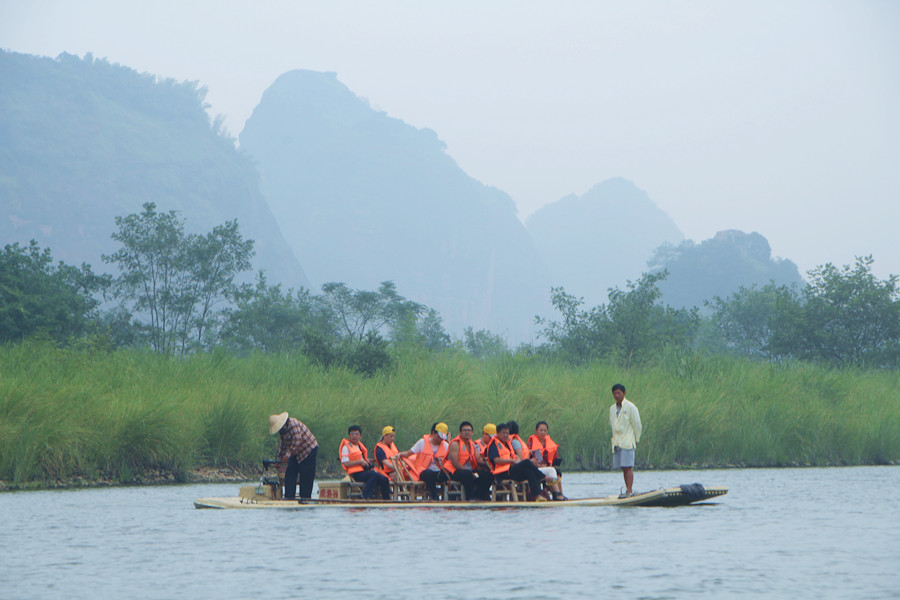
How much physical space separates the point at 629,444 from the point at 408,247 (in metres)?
150

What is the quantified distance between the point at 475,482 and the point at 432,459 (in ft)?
2.55

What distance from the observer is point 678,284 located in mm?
112438

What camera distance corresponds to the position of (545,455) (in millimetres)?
18531

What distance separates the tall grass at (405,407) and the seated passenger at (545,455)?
7.25 metres

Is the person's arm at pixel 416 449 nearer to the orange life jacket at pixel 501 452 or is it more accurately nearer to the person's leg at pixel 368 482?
the person's leg at pixel 368 482

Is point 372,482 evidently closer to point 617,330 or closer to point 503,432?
point 503,432

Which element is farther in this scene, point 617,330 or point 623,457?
point 617,330

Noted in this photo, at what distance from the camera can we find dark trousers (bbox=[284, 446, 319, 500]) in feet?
61.4

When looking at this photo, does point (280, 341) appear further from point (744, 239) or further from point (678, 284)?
point (744, 239)

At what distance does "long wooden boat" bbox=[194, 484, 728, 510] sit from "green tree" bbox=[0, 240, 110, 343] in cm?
1995

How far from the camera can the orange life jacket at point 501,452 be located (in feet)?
58.4

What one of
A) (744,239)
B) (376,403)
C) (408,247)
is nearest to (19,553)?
(376,403)

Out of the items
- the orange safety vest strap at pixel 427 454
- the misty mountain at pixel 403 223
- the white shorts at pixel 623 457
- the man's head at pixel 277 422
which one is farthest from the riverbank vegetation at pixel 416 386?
the misty mountain at pixel 403 223

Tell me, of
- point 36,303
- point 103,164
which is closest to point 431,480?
point 36,303
